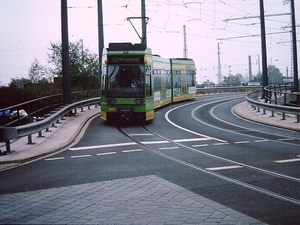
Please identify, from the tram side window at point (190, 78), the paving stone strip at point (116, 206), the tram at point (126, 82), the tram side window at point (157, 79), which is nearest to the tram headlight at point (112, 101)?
the tram at point (126, 82)

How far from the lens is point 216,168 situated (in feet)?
35.5

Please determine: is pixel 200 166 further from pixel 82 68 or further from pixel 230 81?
pixel 230 81

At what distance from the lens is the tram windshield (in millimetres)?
22312

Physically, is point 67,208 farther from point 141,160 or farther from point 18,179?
point 141,160

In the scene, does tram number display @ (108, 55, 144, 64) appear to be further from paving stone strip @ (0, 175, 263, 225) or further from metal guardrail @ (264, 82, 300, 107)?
paving stone strip @ (0, 175, 263, 225)

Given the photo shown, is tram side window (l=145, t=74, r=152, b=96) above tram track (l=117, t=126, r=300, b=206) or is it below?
above

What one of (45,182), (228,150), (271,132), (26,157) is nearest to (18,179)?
(45,182)

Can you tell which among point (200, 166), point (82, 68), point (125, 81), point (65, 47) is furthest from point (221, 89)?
point (200, 166)

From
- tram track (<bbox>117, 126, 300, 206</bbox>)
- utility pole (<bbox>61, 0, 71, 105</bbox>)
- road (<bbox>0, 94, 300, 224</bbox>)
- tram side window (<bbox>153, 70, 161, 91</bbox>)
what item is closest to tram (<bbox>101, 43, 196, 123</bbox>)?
utility pole (<bbox>61, 0, 71, 105</bbox>)

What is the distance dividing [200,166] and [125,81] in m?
11.8

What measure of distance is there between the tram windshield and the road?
395cm

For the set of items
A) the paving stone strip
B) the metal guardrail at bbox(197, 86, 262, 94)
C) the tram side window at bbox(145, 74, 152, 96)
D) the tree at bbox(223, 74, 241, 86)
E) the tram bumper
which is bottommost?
the paving stone strip

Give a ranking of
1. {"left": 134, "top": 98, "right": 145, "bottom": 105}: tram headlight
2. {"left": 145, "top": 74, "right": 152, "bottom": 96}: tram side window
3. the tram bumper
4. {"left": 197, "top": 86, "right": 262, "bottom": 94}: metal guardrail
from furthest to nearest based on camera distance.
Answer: {"left": 197, "top": 86, "right": 262, "bottom": 94}: metal guardrail < {"left": 145, "top": 74, "right": 152, "bottom": 96}: tram side window < {"left": 134, "top": 98, "right": 145, "bottom": 105}: tram headlight < the tram bumper

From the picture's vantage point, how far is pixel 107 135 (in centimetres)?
1842
